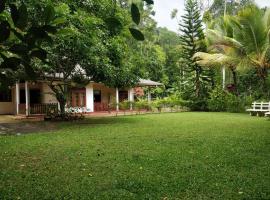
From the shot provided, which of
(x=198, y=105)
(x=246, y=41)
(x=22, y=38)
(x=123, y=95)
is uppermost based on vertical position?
(x=246, y=41)

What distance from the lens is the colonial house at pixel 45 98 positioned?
21.9 m

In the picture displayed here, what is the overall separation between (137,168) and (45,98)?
19497mm

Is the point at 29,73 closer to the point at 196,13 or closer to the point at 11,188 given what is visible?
the point at 11,188

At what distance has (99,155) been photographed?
7.70 metres

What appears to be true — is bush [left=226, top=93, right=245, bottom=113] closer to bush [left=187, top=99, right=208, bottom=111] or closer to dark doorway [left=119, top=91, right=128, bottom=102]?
bush [left=187, top=99, right=208, bottom=111]

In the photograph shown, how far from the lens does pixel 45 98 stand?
24.6 m

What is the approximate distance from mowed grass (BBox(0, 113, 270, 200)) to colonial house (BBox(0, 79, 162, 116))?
12.0m

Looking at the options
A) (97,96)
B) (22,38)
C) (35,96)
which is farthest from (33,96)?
(22,38)

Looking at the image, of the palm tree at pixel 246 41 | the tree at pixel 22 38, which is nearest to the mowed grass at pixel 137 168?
the tree at pixel 22 38

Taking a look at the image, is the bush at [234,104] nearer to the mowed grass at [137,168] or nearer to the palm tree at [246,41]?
the palm tree at [246,41]

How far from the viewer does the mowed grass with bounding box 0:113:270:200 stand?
4.80m

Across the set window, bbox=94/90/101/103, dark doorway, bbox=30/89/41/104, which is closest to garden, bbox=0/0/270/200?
dark doorway, bbox=30/89/41/104

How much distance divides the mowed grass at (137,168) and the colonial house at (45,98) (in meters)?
12.0

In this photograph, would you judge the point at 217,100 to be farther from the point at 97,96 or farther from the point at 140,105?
the point at 97,96
